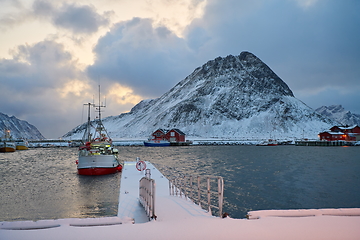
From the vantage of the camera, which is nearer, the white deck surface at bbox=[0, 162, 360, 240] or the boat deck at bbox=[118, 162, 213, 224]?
the white deck surface at bbox=[0, 162, 360, 240]

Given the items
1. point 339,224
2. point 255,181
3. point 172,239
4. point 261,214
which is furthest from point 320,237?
point 255,181

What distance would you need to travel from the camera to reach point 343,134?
138375mm

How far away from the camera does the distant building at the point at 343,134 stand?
138500 mm

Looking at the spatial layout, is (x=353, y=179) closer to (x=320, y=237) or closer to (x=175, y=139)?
(x=320, y=237)

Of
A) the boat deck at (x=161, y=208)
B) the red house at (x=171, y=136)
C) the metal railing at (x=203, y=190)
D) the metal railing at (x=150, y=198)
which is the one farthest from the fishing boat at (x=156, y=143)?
the metal railing at (x=150, y=198)

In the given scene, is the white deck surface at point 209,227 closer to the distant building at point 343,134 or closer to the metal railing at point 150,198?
the metal railing at point 150,198

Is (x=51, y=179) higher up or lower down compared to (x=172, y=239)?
lower down

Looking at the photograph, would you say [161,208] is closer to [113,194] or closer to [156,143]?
[113,194]

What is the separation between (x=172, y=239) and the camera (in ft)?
23.9

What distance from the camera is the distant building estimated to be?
138 m

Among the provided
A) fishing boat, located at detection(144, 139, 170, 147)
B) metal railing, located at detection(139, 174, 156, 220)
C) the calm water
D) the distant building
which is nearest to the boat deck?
metal railing, located at detection(139, 174, 156, 220)

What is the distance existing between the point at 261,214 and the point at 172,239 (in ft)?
12.1

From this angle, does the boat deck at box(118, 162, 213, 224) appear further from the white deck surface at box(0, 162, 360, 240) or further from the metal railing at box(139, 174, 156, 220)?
A: the white deck surface at box(0, 162, 360, 240)

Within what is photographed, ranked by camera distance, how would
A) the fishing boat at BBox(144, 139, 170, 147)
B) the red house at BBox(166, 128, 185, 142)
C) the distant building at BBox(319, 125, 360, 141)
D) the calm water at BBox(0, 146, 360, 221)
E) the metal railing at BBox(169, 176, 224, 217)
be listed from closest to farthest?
the metal railing at BBox(169, 176, 224, 217), the calm water at BBox(0, 146, 360, 221), the fishing boat at BBox(144, 139, 170, 147), the distant building at BBox(319, 125, 360, 141), the red house at BBox(166, 128, 185, 142)
